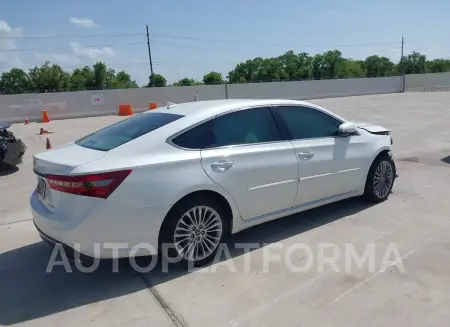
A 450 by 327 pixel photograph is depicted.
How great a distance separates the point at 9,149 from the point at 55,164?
5345mm

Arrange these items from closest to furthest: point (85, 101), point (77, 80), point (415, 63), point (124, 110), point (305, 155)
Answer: point (305, 155) < point (124, 110) < point (85, 101) < point (77, 80) < point (415, 63)

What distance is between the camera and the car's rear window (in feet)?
12.0

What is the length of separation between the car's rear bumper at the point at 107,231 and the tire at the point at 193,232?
11cm

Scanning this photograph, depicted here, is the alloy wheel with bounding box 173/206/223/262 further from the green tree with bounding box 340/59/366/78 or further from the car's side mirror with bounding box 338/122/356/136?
the green tree with bounding box 340/59/366/78

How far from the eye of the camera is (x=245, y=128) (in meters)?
4.04

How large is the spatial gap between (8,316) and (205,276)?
5.22 feet

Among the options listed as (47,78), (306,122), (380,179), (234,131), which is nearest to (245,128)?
(234,131)

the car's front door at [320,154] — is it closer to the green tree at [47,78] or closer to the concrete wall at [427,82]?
the concrete wall at [427,82]

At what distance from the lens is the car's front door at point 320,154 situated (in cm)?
434

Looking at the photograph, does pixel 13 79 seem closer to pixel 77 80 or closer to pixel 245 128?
pixel 77 80

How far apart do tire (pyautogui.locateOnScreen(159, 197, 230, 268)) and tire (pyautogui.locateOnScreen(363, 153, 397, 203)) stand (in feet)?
7.52

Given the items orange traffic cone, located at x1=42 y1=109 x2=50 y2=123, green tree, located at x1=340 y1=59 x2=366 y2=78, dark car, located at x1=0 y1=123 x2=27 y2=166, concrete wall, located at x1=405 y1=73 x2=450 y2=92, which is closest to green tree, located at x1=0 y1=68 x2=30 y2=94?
orange traffic cone, located at x1=42 y1=109 x2=50 y2=123

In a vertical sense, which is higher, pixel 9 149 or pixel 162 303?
pixel 9 149

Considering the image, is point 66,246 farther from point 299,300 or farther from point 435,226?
point 435,226
